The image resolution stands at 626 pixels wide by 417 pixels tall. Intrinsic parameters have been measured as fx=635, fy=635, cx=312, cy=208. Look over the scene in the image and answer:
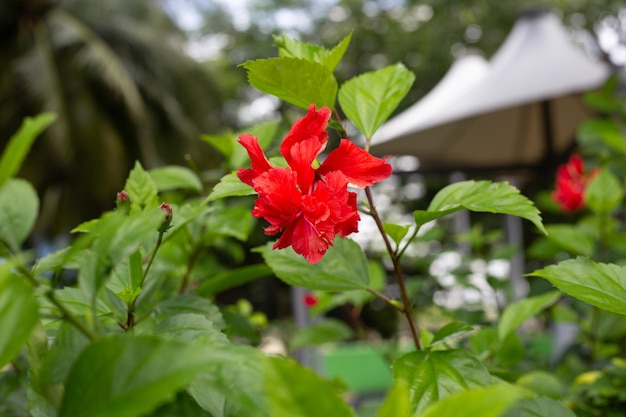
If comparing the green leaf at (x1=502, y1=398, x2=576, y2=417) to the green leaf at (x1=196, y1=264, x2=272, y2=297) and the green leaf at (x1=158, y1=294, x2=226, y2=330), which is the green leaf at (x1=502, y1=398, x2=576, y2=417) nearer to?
the green leaf at (x1=158, y1=294, x2=226, y2=330)

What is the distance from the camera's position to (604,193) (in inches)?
43.2

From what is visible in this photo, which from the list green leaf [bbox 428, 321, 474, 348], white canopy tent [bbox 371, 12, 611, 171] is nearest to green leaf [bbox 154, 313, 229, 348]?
green leaf [bbox 428, 321, 474, 348]

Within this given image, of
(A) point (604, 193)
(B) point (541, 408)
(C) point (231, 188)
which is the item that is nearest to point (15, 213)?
(C) point (231, 188)

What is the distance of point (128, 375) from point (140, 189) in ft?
1.11

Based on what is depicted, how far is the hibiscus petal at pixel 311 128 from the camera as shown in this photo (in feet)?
1.65

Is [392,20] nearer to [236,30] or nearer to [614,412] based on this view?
[236,30]

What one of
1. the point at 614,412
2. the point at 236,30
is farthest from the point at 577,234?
the point at 236,30

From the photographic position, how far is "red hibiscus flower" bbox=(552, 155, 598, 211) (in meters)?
1.57

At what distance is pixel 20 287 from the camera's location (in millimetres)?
302

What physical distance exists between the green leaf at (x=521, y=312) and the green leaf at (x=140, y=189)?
0.43 metres

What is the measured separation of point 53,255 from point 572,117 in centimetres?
409

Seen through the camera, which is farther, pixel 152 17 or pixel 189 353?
pixel 152 17

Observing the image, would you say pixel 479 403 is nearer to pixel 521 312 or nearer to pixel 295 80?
pixel 295 80

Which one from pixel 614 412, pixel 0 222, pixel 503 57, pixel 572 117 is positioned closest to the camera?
pixel 0 222
